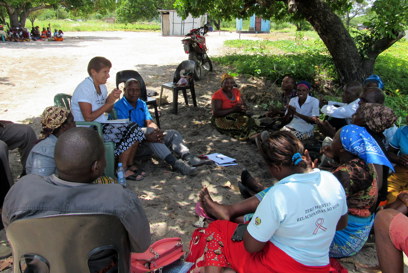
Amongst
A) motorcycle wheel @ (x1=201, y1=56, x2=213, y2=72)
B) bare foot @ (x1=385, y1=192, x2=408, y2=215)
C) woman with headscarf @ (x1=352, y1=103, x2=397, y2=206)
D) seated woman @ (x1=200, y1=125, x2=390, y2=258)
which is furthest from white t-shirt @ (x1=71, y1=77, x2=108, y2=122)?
motorcycle wheel @ (x1=201, y1=56, x2=213, y2=72)

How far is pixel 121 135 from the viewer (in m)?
4.24

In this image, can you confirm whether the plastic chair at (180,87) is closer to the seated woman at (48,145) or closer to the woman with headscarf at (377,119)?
the seated woman at (48,145)

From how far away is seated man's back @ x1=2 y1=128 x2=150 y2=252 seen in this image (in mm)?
1654

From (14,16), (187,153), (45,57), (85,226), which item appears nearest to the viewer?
(85,226)

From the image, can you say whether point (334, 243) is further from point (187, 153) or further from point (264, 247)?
point (187, 153)

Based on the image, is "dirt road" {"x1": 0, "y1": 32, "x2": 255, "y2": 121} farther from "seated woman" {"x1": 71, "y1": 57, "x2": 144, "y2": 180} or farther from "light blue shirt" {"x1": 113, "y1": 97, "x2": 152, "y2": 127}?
"seated woman" {"x1": 71, "y1": 57, "x2": 144, "y2": 180}

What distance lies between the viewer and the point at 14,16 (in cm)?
2394

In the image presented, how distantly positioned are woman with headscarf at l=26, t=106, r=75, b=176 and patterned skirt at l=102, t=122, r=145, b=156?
1.10 metres

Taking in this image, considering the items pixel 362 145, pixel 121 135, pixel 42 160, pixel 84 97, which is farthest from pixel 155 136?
pixel 362 145

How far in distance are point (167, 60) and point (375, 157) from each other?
12.2 m

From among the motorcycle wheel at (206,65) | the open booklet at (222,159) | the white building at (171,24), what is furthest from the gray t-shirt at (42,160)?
the white building at (171,24)

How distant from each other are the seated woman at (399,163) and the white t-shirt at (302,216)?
6.11 feet

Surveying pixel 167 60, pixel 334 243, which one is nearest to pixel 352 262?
pixel 334 243

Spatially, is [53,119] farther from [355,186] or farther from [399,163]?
[399,163]
